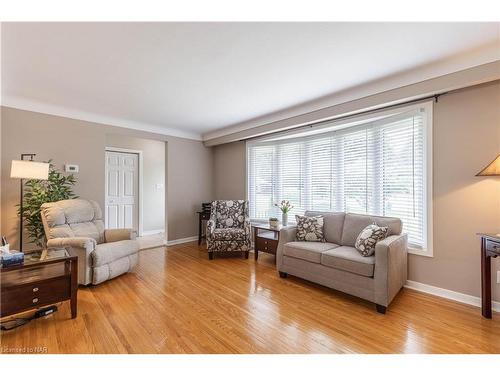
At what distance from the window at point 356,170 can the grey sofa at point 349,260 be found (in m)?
0.34

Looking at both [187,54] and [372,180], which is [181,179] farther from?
[372,180]

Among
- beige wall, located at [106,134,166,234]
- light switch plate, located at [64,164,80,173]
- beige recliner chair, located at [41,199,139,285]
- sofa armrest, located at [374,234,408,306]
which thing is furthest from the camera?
beige wall, located at [106,134,166,234]

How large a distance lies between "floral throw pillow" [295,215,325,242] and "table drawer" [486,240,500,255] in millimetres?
1603

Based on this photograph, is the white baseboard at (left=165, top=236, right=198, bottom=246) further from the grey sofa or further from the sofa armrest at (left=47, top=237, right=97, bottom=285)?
the grey sofa

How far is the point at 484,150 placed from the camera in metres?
2.34

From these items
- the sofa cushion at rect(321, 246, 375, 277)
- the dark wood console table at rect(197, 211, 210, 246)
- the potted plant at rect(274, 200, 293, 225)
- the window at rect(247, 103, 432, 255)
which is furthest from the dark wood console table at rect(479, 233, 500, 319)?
the dark wood console table at rect(197, 211, 210, 246)

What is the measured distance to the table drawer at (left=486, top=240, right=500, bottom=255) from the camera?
2.01 metres

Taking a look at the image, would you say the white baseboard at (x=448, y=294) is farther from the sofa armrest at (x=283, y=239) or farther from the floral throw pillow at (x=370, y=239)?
the sofa armrest at (x=283, y=239)

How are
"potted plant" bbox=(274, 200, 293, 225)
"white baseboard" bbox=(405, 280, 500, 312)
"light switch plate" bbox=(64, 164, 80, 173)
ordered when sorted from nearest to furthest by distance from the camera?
"white baseboard" bbox=(405, 280, 500, 312), "light switch plate" bbox=(64, 164, 80, 173), "potted plant" bbox=(274, 200, 293, 225)

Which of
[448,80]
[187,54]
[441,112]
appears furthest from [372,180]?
[187,54]

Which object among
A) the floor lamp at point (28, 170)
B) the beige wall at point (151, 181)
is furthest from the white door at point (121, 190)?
the floor lamp at point (28, 170)

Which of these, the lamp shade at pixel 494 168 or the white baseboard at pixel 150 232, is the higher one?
the lamp shade at pixel 494 168

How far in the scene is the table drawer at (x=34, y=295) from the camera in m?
1.87

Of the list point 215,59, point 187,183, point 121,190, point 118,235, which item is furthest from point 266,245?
point 121,190
